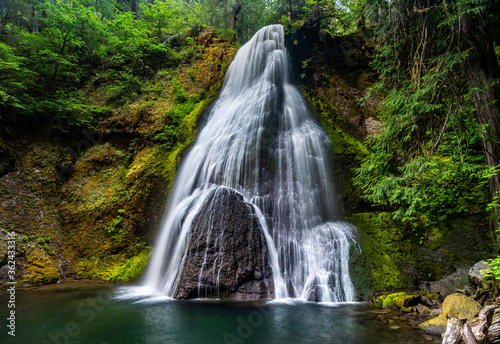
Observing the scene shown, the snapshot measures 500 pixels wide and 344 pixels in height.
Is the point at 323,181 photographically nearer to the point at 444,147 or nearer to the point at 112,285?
the point at 444,147

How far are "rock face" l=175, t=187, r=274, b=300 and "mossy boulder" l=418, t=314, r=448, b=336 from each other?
342cm

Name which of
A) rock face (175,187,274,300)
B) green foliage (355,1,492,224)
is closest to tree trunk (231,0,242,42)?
green foliage (355,1,492,224)

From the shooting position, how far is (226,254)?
7031 millimetres

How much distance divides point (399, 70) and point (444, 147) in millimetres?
2466

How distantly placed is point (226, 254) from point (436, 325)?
4.81m

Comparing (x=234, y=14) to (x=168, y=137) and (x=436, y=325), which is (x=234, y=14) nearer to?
(x=168, y=137)

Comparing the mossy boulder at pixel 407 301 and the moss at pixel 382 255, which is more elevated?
the moss at pixel 382 255

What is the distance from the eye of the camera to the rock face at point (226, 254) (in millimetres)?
6688

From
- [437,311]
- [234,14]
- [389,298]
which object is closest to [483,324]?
[437,311]

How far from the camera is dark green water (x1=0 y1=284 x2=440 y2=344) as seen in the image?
14.6ft

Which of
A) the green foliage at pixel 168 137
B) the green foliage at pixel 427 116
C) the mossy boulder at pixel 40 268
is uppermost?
the green foliage at pixel 168 137

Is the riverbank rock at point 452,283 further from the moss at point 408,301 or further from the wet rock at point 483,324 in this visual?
the wet rock at point 483,324

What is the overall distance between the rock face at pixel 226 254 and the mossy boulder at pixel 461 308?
381cm

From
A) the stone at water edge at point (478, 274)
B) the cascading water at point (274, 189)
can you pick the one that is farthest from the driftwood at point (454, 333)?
the cascading water at point (274, 189)
